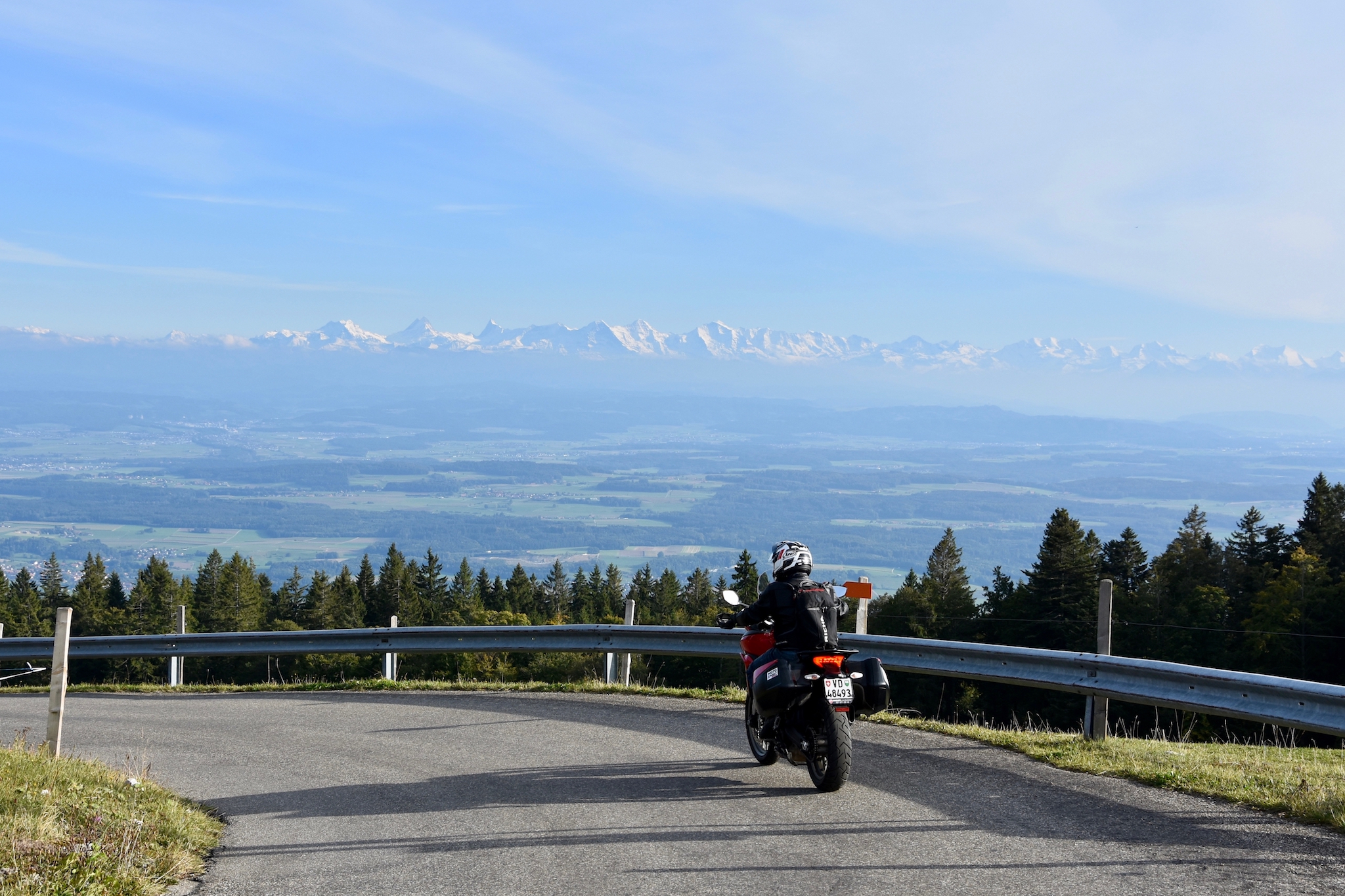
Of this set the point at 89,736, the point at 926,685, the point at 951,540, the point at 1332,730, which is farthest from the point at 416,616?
the point at 1332,730

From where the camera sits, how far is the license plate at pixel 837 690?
6.62 metres

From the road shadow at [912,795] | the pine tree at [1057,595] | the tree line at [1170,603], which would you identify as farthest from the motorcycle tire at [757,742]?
the pine tree at [1057,595]

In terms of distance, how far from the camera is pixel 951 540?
83312mm

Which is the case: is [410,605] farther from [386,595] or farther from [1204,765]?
[1204,765]

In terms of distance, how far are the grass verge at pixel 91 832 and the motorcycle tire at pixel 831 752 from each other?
3.70m

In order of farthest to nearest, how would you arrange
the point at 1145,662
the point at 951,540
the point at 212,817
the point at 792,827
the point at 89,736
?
the point at 951,540
the point at 89,736
the point at 1145,662
the point at 212,817
the point at 792,827

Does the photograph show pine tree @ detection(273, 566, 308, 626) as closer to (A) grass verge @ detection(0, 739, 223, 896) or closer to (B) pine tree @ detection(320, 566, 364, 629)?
(B) pine tree @ detection(320, 566, 364, 629)

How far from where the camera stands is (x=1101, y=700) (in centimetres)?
816

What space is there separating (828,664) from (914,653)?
3032 millimetres

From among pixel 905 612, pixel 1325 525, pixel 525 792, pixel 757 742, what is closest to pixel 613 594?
pixel 905 612

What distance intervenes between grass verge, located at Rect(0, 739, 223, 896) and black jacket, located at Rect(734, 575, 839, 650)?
12.0 feet

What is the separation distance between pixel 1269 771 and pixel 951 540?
78.5 m

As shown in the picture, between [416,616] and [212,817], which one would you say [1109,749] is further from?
[416,616]

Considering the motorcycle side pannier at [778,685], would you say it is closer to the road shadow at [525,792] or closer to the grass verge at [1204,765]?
the road shadow at [525,792]
